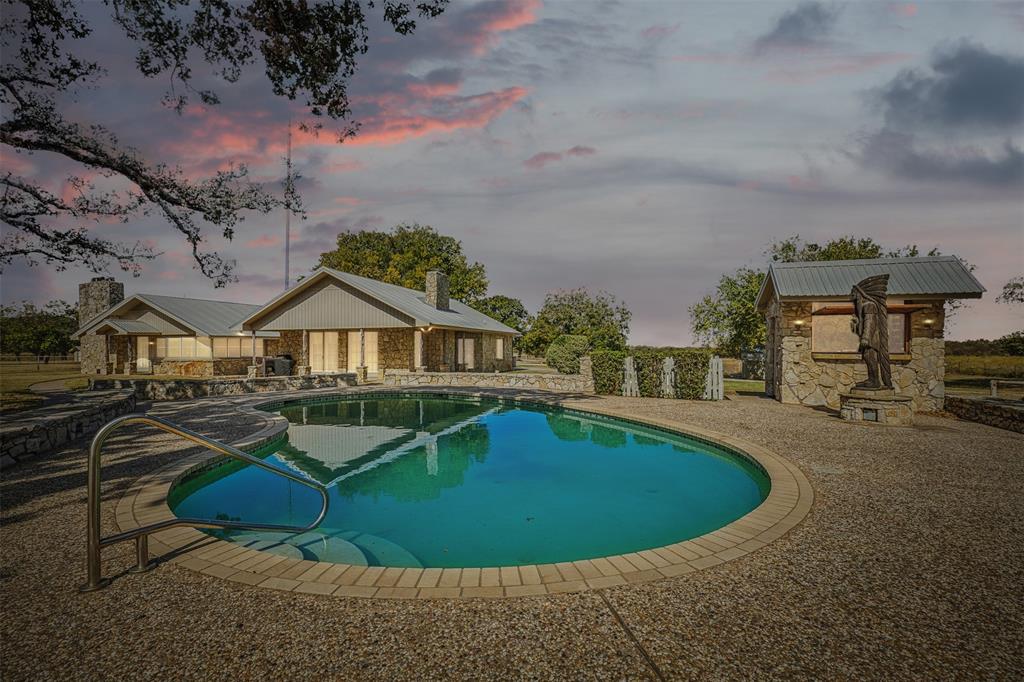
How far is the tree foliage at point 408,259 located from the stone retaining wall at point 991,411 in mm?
34429

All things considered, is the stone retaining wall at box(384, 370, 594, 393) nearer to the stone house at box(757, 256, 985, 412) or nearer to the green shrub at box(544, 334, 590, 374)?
the stone house at box(757, 256, 985, 412)

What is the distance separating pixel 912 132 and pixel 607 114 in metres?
10.5

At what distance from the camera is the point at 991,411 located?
11.0 m

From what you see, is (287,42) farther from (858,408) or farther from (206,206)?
(858,408)

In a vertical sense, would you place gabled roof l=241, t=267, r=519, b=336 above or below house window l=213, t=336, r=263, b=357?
above

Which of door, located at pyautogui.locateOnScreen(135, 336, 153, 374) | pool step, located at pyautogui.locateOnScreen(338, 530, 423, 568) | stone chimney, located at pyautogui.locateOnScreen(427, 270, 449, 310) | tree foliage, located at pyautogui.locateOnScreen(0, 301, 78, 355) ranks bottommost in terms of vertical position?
pool step, located at pyautogui.locateOnScreen(338, 530, 423, 568)

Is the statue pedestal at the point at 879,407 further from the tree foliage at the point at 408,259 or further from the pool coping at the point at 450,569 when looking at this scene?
the tree foliage at the point at 408,259

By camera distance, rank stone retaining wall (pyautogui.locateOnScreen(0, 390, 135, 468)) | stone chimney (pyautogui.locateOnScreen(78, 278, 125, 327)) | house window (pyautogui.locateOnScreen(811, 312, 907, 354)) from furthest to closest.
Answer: stone chimney (pyautogui.locateOnScreen(78, 278, 125, 327)) → house window (pyautogui.locateOnScreen(811, 312, 907, 354)) → stone retaining wall (pyautogui.locateOnScreen(0, 390, 135, 468))

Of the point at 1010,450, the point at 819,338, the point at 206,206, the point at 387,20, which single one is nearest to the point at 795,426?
the point at 1010,450

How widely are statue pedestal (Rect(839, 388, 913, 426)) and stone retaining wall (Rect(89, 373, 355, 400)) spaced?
18801 mm

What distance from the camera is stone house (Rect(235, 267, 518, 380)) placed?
22656mm

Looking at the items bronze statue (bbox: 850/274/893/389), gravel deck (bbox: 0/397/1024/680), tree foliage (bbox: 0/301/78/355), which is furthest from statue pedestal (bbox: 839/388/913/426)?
tree foliage (bbox: 0/301/78/355)

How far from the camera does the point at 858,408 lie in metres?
11.3

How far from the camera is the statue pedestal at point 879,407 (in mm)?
10969
